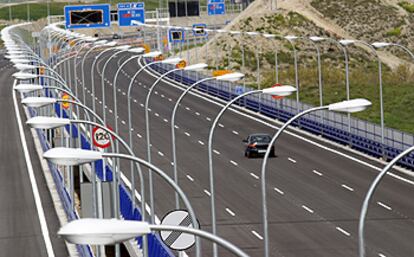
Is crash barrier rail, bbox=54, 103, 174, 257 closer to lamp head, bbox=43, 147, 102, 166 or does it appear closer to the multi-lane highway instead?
the multi-lane highway

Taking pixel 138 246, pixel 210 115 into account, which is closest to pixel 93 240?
pixel 138 246

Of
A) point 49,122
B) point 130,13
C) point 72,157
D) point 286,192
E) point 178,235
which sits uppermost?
point 72,157

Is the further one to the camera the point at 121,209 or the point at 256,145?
the point at 256,145

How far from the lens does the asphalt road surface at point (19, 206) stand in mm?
44500

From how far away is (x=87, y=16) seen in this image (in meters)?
116

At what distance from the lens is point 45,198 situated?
56.0 metres

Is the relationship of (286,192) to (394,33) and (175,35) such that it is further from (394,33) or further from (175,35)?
(394,33)

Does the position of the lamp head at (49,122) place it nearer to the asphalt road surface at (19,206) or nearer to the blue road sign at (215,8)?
the asphalt road surface at (19,206)

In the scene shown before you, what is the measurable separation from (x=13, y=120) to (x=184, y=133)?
1936cm

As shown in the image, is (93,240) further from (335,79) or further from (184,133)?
(335,79)

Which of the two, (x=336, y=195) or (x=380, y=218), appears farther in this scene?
(x=336, y=195)

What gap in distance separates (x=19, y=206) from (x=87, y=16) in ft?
208

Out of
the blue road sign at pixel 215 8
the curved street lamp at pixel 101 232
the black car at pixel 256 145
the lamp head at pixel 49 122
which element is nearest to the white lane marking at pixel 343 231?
the lamp head at pixel 49 122

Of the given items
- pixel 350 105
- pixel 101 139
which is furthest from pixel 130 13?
pixel 350 105
